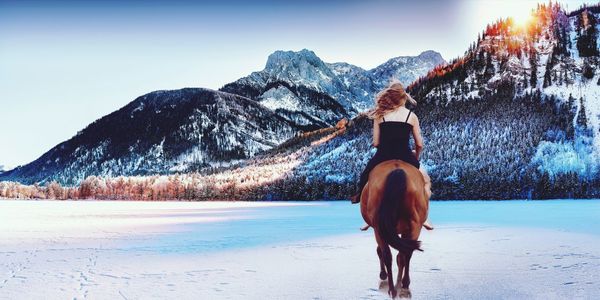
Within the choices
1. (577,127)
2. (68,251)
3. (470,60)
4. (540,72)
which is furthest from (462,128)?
(68,251)

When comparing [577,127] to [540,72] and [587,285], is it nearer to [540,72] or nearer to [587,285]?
[540,72]

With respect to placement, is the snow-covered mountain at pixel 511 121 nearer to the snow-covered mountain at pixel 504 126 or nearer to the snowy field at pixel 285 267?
the snow-covered mountain at pixel 504 126

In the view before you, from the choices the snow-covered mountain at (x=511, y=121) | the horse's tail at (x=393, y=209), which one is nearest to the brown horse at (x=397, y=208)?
the horse's tail at (x=393, y=209)

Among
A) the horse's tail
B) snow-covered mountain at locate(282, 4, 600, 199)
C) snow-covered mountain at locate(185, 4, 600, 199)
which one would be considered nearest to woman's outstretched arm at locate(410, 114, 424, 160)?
the horse's tail

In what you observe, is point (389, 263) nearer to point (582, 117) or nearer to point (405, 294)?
point (405, 294)

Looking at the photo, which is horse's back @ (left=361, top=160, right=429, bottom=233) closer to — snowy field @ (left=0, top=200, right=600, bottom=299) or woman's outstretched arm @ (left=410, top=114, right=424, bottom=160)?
woman's outstretched arm @ (left=410, top=114, right=424, bottom=160)

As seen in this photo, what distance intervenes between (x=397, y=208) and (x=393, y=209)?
0.08 meters

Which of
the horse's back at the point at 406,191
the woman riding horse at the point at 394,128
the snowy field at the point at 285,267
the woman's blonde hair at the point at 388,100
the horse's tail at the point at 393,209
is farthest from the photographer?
the snowy field at the point at 285,267

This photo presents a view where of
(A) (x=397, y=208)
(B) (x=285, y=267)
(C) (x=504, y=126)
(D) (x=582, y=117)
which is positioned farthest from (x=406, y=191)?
(D) (x=582, y=117)

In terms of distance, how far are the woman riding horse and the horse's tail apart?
0.73 m

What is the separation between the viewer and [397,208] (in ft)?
25.5

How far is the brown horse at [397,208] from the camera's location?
25.3 ft

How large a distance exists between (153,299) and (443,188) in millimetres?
93216

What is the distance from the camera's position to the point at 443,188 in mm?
96500
